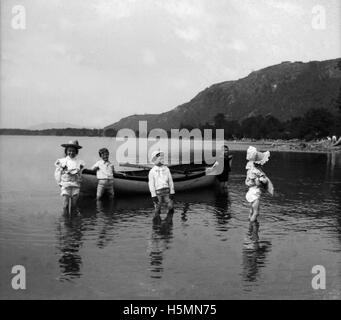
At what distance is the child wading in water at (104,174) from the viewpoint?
1661 centimetres

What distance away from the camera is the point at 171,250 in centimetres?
1025

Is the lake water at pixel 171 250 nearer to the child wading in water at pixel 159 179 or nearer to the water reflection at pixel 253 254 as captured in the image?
the water reflection at pixel 253 254

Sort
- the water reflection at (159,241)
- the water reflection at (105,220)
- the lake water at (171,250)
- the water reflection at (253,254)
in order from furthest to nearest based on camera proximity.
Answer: the water reflection at (105,220) → the water reflection at (159,241) → the water reflection at (253,254) → the lake water at (171,250)

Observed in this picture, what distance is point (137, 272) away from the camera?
8633 mm

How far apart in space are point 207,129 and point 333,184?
517ft

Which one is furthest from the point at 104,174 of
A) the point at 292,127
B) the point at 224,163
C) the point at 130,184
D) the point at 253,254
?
the point at 292,127

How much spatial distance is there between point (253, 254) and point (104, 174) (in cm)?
819

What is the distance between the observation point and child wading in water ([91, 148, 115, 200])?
1661cm

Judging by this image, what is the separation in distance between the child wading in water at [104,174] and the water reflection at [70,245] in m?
2.82

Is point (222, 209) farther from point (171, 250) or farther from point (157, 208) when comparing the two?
point (171, 250)

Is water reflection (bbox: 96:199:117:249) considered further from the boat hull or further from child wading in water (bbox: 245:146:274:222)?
child wading in water (bbox: 245:146:274:222)

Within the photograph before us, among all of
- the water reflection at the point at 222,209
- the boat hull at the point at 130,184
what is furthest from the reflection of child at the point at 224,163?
the boat hull at the point at 130,184

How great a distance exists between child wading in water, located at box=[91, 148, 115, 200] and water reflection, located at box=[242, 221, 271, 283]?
6.43 meters

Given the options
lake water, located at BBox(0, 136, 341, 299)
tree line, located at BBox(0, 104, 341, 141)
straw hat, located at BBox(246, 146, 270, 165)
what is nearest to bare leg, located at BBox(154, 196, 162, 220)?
lake water, located at BBox(0, 136, 341, 299)
